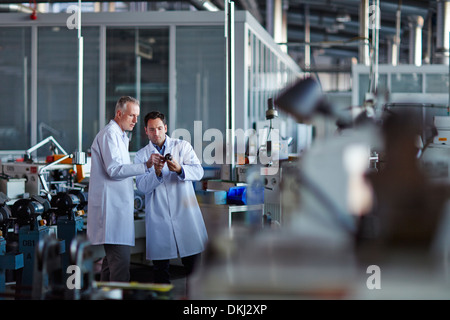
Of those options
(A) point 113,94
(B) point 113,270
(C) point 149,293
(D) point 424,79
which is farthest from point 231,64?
(D) point 424,79

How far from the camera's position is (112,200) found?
3205 millimetres

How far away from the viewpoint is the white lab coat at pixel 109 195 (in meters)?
3.16

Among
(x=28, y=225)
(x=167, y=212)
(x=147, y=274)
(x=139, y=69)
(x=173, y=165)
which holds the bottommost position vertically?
(x=147, y=274)

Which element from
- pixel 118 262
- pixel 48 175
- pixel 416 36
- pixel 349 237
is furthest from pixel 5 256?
pixel 416 36

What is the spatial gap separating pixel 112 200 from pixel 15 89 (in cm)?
486

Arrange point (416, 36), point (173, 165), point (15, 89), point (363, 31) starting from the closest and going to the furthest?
point (173, 165), point (15, 89), point (363, 31), point (416, 36)

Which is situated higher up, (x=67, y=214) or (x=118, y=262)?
(x=67, y=214)

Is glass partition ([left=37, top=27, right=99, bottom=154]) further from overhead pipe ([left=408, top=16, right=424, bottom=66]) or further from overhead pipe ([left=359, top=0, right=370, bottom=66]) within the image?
overhead pipe ([left=408, top=16, right=424, bottom=66])

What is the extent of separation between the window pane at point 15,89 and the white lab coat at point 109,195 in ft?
15.0

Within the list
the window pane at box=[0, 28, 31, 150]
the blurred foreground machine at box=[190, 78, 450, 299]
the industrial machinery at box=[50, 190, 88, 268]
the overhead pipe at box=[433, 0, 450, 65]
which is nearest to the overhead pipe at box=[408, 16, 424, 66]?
the overhead pipe at box=[433, 0, 450, 65]

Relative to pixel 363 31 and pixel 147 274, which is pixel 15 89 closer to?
pixel 147 274
